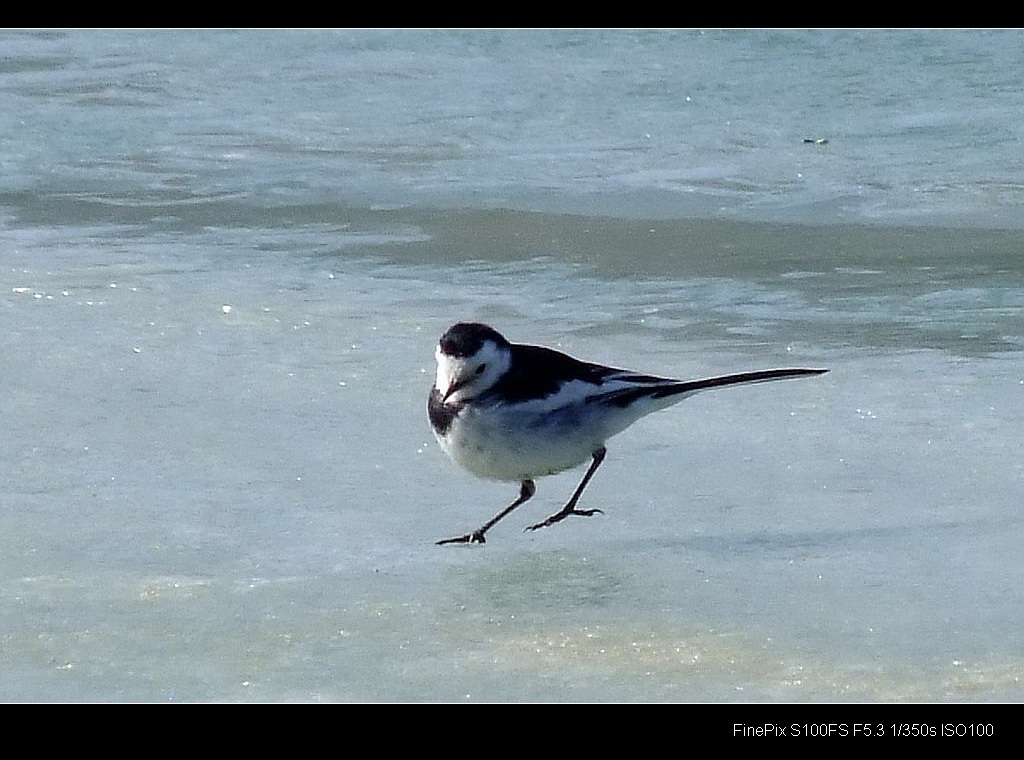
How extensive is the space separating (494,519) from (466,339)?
1.38 ft

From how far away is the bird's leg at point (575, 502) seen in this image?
13.4 feet

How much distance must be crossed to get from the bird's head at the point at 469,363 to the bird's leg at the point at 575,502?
1.11ft

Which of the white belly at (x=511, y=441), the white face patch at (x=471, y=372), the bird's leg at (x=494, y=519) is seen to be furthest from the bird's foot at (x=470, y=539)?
the white face patch at (x=471, y=372)

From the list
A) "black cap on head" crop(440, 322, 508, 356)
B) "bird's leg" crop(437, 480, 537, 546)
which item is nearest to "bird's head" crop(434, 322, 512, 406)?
"black cap on head" crop(440, 322, 508, 356)

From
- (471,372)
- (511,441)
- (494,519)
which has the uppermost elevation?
(471,372)

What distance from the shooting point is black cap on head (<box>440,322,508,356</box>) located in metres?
4.04

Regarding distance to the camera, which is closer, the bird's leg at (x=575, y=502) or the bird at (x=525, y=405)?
the bird at (x=525, y=405)

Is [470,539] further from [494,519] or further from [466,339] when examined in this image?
[466,339]

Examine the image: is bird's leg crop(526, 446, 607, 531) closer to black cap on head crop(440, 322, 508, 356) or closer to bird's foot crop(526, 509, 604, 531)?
bird's foot crop(526, 509, 604, 531)

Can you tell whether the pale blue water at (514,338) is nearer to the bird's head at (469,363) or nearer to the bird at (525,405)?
the bird at (525,405)

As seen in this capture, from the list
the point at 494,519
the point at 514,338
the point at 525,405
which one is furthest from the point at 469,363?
the point at 514,338

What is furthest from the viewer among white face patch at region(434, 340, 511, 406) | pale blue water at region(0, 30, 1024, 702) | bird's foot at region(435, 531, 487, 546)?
white face patch at region(434, 340, 511, 406)

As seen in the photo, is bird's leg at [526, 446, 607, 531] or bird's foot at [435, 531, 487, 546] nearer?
bird's foot at [435, 531, 487, 546]

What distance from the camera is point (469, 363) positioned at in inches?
158
